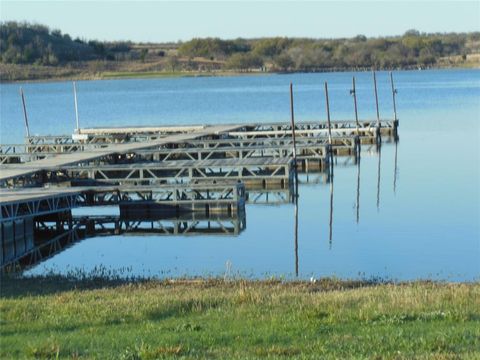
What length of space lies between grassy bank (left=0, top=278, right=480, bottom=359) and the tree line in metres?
134

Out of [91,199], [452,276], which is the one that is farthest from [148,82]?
[452,276]

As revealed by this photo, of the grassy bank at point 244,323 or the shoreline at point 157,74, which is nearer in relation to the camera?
the grassy bank at point 244,323

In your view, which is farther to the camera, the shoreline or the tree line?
the tree line

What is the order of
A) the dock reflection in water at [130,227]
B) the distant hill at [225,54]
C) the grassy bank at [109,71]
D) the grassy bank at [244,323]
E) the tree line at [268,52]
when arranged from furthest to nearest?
the tree line at [268,52], the distant hill at [225,54], the grassy bank at [109,71], the dock reflection in water at [130,227], the grassy bank at [244,323]

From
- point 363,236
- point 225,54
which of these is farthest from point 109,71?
point 363,236

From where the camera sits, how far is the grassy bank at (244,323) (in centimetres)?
813

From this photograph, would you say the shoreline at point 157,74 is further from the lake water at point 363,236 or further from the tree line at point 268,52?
the lake water at point 363,236

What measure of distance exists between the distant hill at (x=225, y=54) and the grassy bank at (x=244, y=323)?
13029 centimetres

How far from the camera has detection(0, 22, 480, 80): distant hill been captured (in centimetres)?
14275

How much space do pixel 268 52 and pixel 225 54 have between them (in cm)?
977

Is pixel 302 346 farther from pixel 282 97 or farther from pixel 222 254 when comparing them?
pixel 282 97

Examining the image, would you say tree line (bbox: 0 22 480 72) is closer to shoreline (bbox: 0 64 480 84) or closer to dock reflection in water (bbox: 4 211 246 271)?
shoreline (bbox: 0 64 480 84)

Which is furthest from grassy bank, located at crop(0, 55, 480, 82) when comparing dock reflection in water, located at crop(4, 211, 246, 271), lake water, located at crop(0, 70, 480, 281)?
dock reflection in water, located at crop(4, 211, 246, 271)

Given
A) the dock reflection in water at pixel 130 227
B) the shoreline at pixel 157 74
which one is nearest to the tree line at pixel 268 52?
the shoreline at pixel 157 74
